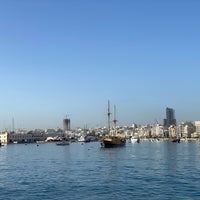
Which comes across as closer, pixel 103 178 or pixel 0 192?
pixel 0 192

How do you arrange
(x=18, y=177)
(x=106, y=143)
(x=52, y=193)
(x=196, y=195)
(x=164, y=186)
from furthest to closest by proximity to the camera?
(x=106, y=143) → (x=18, y=177) → (x=164, y=186) → (x=52, y=193) → (x=196, y=195)

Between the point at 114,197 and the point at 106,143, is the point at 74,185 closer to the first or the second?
the point at 114,197

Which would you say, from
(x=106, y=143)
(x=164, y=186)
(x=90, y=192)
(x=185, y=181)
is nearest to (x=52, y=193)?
(x=90, y=192)

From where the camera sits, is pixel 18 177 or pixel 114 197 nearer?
pixel 114 197

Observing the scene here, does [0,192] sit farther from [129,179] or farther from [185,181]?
[185,181]

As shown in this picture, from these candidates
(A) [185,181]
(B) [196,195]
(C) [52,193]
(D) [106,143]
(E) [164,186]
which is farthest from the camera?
(D) [106,143]

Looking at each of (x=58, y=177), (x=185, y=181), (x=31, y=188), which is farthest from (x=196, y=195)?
(x=58, y=177)

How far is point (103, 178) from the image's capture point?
48.8 m

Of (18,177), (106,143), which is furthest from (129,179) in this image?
(106,143)

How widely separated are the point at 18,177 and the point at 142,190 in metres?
18.9

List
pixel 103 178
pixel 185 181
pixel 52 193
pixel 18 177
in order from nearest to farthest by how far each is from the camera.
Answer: pixel 52 193
pixel 185 181
pixel 103 178
pixel 18 177

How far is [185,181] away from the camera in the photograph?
44.6m

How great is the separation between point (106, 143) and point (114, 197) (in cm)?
11274

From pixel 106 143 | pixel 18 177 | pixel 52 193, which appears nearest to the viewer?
pixel 52 193
